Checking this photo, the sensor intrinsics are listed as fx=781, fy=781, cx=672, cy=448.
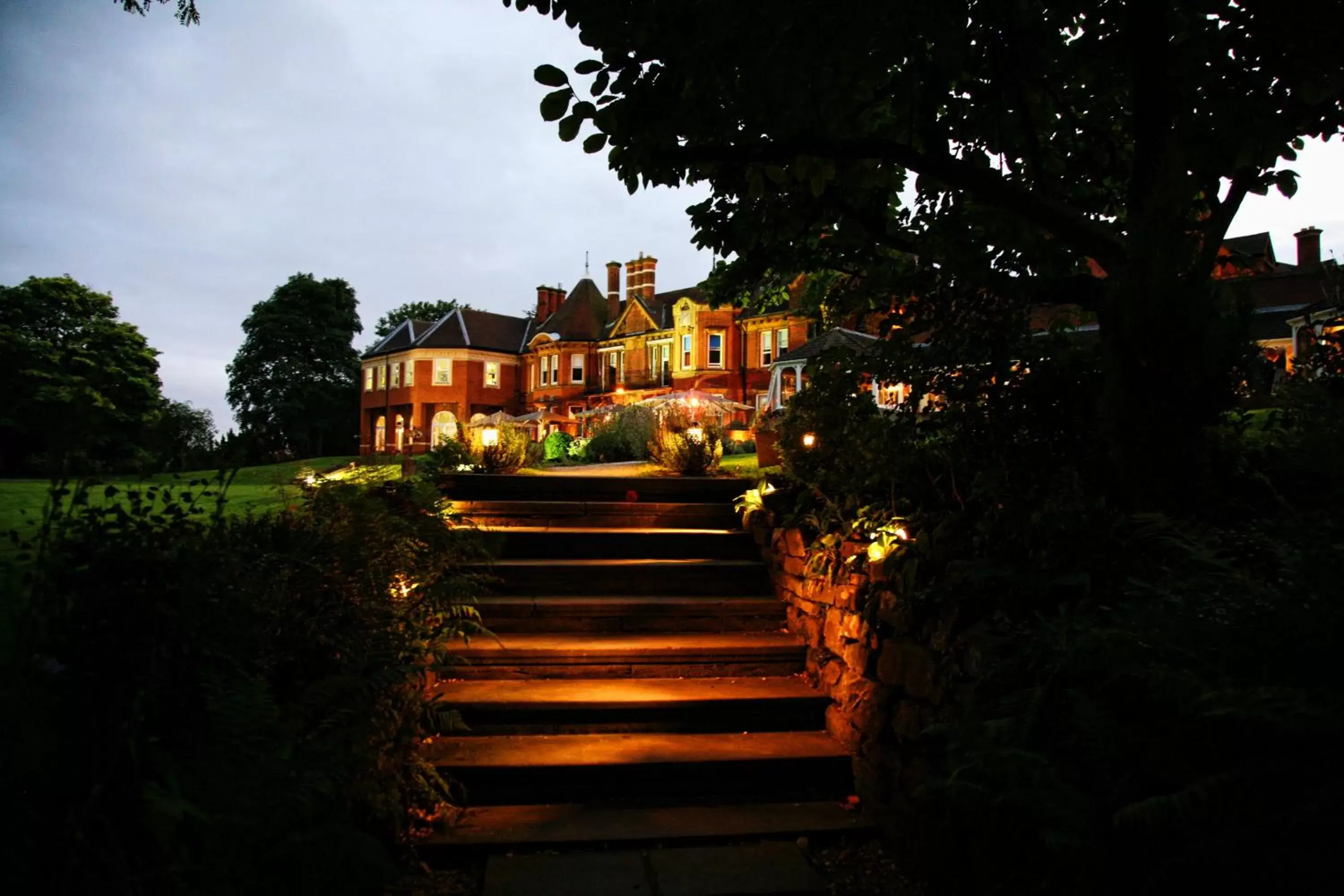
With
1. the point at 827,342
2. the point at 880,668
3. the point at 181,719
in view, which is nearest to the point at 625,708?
the point at 880,668

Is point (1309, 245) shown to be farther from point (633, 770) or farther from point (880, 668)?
point (633, 770)

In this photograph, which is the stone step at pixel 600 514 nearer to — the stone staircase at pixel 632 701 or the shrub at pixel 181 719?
the stone staircase at pixel 632 701

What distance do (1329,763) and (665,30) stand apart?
151 inches

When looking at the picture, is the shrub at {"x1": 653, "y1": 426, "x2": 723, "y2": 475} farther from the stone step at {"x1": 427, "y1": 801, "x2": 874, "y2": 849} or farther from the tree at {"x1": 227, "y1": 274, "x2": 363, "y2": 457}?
the tree at {"x1": 227, "y1": 274, "x2": 363, "y2": 457}

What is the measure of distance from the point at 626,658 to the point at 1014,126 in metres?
4.38

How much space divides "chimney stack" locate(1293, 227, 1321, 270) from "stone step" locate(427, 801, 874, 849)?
30.3 metres

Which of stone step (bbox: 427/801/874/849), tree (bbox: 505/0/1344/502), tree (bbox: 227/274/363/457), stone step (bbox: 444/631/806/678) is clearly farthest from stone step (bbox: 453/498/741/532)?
tree (bbox: 227/274/363/457)

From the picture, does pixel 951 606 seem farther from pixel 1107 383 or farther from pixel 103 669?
pixel 103 669

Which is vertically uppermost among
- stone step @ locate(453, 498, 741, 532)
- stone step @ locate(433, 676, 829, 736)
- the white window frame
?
the white window frame

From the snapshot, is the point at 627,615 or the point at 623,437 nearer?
the point at 627,615

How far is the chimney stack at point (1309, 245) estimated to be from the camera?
2575 centimetres

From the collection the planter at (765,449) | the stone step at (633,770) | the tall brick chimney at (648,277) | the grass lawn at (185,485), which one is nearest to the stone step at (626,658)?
the stone step at (633,770)

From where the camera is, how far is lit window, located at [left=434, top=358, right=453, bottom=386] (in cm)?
4619

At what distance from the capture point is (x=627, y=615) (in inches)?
225
